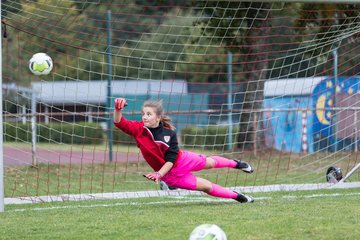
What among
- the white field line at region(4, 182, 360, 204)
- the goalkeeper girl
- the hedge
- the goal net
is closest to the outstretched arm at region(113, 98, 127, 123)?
the goalkeeper girl

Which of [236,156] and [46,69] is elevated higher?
[46,69]

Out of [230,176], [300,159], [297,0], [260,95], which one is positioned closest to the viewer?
[297,0]

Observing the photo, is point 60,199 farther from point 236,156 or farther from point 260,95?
point 260,95

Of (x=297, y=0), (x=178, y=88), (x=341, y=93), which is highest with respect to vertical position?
(x=297, y=0)

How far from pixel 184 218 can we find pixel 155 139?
1.29 m

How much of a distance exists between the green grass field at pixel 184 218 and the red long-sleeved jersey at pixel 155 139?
568mm

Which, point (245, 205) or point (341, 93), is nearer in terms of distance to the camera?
point (245, 205)

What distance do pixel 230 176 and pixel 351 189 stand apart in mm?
3491

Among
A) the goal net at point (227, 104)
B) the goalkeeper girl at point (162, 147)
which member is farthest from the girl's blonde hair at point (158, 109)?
the goal net at point (227, 104)

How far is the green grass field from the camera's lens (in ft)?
20.8

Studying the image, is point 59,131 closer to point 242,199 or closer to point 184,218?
point 242,199

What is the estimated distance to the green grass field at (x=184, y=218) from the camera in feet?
20.8

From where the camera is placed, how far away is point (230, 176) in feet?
44.1

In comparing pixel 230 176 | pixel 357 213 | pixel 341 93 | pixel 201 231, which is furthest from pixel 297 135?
pixel 201 231
